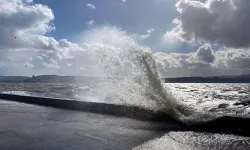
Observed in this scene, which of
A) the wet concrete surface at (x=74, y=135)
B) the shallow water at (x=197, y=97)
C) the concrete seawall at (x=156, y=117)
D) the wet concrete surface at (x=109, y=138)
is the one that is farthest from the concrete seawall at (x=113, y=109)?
the shallow water at (x=197, y=97)

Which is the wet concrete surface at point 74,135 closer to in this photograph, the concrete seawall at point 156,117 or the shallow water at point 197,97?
the concrete seawall at point 156,117

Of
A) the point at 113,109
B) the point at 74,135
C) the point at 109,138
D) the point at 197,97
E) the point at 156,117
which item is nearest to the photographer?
the point at 109,138

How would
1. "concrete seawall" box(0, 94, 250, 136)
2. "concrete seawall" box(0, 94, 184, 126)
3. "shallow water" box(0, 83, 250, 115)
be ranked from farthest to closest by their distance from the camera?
"shallow water" box(0, 83, 250, 115), "concrete seawall" box(0, 94, 184, 126), "concrete seawall" box(0, 94, 250, 136)

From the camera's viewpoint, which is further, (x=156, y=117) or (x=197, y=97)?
(x=197, y=97)

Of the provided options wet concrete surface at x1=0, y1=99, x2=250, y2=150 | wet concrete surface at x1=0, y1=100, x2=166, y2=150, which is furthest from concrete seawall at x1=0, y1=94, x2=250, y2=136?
wet concrete surface at x1=0, y1=100, x2=166, y2=150

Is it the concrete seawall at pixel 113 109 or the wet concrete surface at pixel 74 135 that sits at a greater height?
the concrete seawall at pixel 113 109

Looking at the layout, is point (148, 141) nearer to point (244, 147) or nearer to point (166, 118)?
point (244, 147)

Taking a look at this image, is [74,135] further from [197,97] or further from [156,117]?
[197,97]

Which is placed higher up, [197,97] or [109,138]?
[197,97]

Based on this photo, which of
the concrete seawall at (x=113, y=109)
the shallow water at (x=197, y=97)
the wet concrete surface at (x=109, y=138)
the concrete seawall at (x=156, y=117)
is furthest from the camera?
the shallow water at (x=197, y=97)

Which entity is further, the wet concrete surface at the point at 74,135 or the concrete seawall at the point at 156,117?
the concrete seawall at the point at 156,117

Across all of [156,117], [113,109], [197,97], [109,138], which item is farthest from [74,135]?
[197,97]

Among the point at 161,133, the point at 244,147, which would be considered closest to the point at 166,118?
the point at 161,133

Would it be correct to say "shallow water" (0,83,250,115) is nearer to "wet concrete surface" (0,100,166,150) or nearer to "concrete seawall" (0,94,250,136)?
"concrete seawall" (0,94,250,136)
